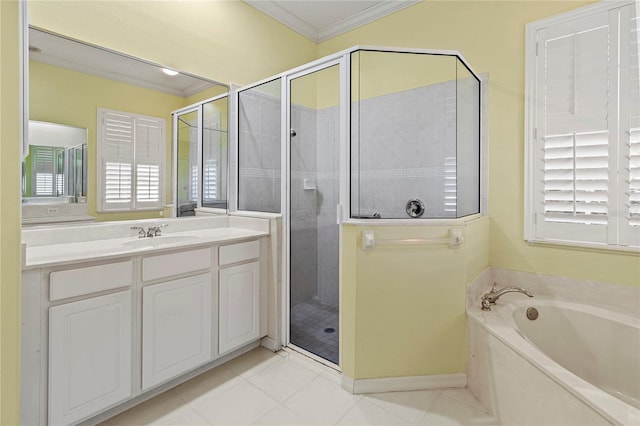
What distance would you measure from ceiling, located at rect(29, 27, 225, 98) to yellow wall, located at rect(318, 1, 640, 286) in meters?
→ 2.10

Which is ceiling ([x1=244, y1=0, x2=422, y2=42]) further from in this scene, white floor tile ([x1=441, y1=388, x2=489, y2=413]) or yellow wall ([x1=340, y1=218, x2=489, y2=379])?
white floor tile ([x1=441, y1=388, x2=489, y2=413])

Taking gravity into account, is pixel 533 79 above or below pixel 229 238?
above

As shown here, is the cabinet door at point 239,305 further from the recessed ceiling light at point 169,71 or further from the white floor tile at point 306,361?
the recessed ceiling light at point 169,71

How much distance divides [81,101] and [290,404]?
213cm

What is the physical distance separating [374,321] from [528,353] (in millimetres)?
763

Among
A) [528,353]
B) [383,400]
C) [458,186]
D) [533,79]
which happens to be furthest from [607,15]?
[383,400]

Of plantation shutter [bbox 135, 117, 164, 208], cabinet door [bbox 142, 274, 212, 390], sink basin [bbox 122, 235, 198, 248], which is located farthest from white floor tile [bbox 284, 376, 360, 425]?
plantation shutter [bbox 135, 117, 164, 208]

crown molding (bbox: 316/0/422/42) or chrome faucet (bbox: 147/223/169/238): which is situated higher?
crown molding (bbox: 316/0/422/42)

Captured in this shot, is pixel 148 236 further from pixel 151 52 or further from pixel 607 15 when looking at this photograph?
pixel 607 15

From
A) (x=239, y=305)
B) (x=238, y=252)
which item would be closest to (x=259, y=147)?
(x=238, y=252)

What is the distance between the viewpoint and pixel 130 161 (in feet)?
6.59

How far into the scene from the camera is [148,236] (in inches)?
80.3

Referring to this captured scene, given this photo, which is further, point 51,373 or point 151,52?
point 151,52

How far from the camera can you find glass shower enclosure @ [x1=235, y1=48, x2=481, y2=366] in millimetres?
2170
